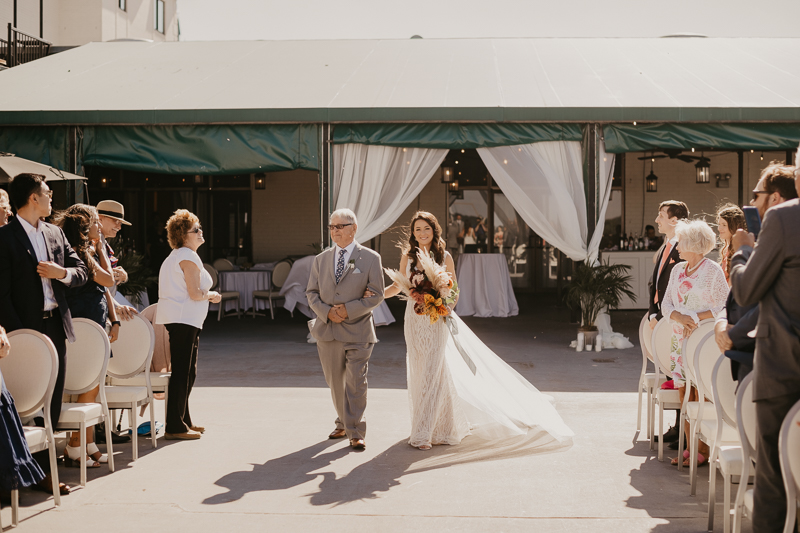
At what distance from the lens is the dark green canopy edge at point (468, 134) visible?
30.3 feet

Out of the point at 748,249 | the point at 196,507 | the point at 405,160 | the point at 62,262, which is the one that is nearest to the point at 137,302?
the point at 405,160

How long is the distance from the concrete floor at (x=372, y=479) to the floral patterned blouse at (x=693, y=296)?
2.20 feet

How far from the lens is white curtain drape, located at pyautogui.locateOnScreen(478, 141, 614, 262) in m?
9.31

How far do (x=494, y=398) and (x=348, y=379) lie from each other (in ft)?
3.48

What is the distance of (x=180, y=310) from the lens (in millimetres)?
5102

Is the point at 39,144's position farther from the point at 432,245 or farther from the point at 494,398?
the point at 494,398

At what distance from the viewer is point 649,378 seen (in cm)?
507

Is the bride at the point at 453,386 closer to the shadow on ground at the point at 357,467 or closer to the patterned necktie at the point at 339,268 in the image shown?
the shadow on ground at the point at 357,467

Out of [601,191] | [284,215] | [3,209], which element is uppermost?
[601,191]

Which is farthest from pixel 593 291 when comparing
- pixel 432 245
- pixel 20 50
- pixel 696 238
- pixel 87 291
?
pixel 20 50

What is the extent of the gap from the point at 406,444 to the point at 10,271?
266 cm

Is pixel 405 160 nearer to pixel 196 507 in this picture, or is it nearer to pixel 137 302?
pixel 137 302

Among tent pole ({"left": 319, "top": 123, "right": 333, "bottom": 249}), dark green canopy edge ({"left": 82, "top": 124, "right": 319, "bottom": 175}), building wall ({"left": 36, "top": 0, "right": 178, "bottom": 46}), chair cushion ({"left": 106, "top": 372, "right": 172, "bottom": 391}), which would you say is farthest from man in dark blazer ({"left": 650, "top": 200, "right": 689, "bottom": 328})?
building wall ({"left": 36, "top": 0, "right": 178, "bottom": 46})

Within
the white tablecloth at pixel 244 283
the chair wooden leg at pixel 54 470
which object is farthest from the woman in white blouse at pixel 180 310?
the white tablecloth at pixel 244 283
